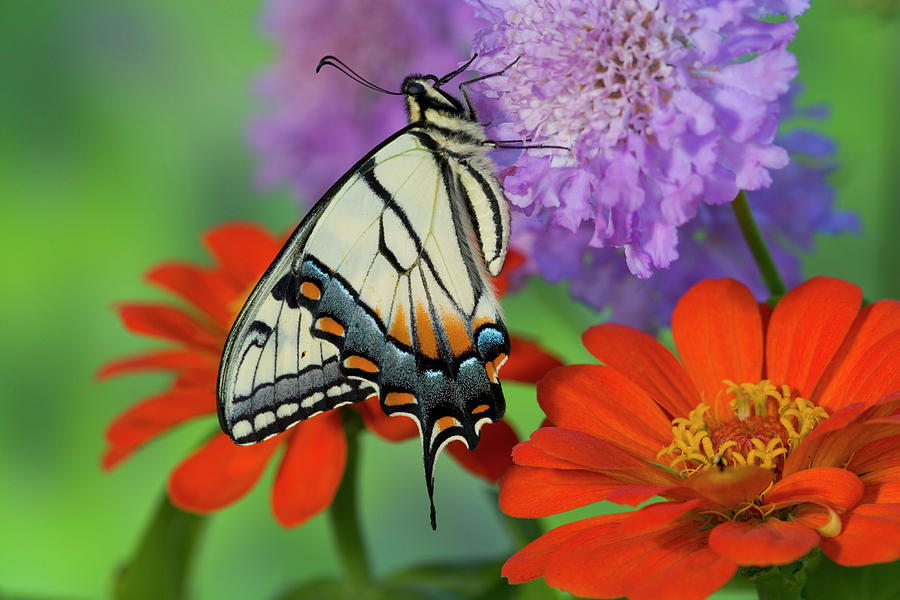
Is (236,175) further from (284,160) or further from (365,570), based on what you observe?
(365,570)

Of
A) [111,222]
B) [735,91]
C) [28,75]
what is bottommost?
[735,91]

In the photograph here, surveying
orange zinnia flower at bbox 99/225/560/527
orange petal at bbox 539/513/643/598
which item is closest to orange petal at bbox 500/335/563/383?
orange zinnia flower at bbox 99/225/560/527

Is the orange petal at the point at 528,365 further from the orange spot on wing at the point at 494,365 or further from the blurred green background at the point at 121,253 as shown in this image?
the blurred green background at the point at 121,253

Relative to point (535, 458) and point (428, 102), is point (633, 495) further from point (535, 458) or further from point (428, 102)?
point (428, 102)

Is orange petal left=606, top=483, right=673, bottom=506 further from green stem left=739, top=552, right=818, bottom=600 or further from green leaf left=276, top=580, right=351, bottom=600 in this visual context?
green leaf left=276, top=580, right=351, bottom=600

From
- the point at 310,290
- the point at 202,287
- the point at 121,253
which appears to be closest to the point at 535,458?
the point at 310,290

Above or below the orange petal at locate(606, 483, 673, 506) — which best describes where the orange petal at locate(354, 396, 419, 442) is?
above

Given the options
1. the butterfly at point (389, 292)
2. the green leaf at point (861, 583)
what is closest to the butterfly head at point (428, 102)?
the butterfly at point (389, 292)

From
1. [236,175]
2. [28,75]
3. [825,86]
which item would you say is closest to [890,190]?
[825,86]
